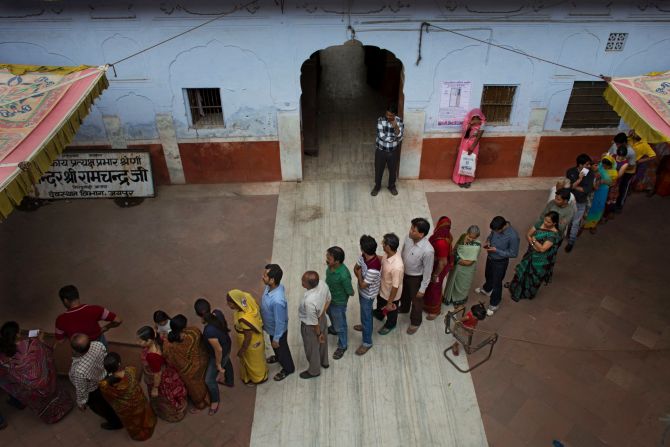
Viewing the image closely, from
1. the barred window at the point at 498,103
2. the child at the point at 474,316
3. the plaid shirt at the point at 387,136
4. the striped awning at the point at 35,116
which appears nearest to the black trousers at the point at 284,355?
the child at the point at 474,316

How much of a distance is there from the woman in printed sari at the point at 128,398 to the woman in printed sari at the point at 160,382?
4.6 inches

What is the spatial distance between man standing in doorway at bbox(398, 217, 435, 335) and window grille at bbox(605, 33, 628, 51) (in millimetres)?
5127

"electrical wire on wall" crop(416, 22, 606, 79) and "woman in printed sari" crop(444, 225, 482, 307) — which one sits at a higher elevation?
"electrical wire on wall" crop(416, 22, 606, 79)

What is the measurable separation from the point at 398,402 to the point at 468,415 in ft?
2.57

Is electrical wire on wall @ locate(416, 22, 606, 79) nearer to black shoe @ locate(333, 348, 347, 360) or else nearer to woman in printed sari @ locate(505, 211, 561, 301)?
woman in printed sari @ locate(505, 211, 561, 301)

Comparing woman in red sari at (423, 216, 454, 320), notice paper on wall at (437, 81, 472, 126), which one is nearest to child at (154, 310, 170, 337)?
woman in red sari at (423, 216, 454, 320)

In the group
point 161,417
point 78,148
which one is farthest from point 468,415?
point 78,148

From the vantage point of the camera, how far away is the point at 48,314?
686 cm

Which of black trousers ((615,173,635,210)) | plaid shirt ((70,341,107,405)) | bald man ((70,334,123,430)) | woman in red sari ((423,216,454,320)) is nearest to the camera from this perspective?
bald man ((70,334,123,430))

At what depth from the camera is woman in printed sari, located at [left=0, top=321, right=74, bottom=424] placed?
490 centimetres

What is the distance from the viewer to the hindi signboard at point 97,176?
8891 mm

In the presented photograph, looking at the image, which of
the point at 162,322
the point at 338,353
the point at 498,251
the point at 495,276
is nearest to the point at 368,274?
the point at 338,353

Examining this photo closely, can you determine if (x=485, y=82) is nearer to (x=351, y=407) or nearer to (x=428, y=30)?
(x=428, y=30)

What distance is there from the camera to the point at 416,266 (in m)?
5.83
